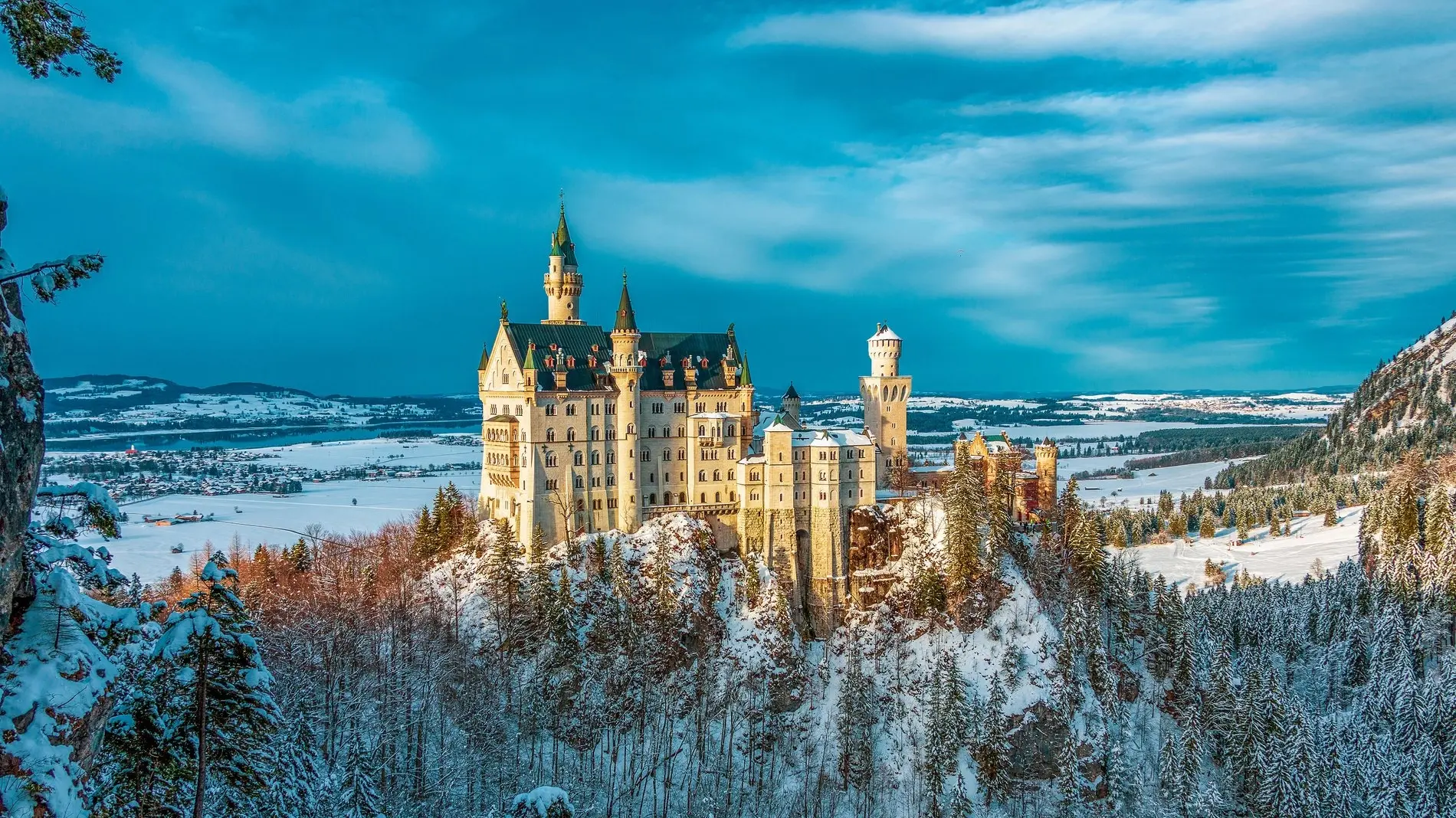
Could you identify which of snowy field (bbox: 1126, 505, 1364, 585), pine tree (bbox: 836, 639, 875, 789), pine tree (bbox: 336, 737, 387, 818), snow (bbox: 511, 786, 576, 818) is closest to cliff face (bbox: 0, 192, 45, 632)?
snow (bbox: 511, 786, 576, 818)

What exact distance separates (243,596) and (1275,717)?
89.7m

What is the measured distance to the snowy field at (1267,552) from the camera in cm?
14888

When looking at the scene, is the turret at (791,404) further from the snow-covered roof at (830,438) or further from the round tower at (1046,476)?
the round tower at (1046,476)

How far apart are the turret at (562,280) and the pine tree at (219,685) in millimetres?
75225

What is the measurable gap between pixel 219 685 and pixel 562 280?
78.9 m

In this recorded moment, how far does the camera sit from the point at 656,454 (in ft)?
316

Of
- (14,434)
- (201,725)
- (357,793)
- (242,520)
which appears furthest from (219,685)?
(242,520)

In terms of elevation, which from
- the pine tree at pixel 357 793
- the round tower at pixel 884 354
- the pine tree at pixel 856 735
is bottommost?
the pine tree at pixel 856 735

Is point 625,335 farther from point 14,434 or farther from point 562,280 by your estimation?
point 14,434

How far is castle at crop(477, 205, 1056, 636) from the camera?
9062 cm

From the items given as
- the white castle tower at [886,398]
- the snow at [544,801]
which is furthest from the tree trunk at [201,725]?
the white castle tower at [886,398]

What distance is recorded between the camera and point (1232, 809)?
80875 millimetres

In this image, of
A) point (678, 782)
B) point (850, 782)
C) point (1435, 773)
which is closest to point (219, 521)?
point (678, 782)

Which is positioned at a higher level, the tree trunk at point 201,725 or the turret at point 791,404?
the turret at point 791,404
